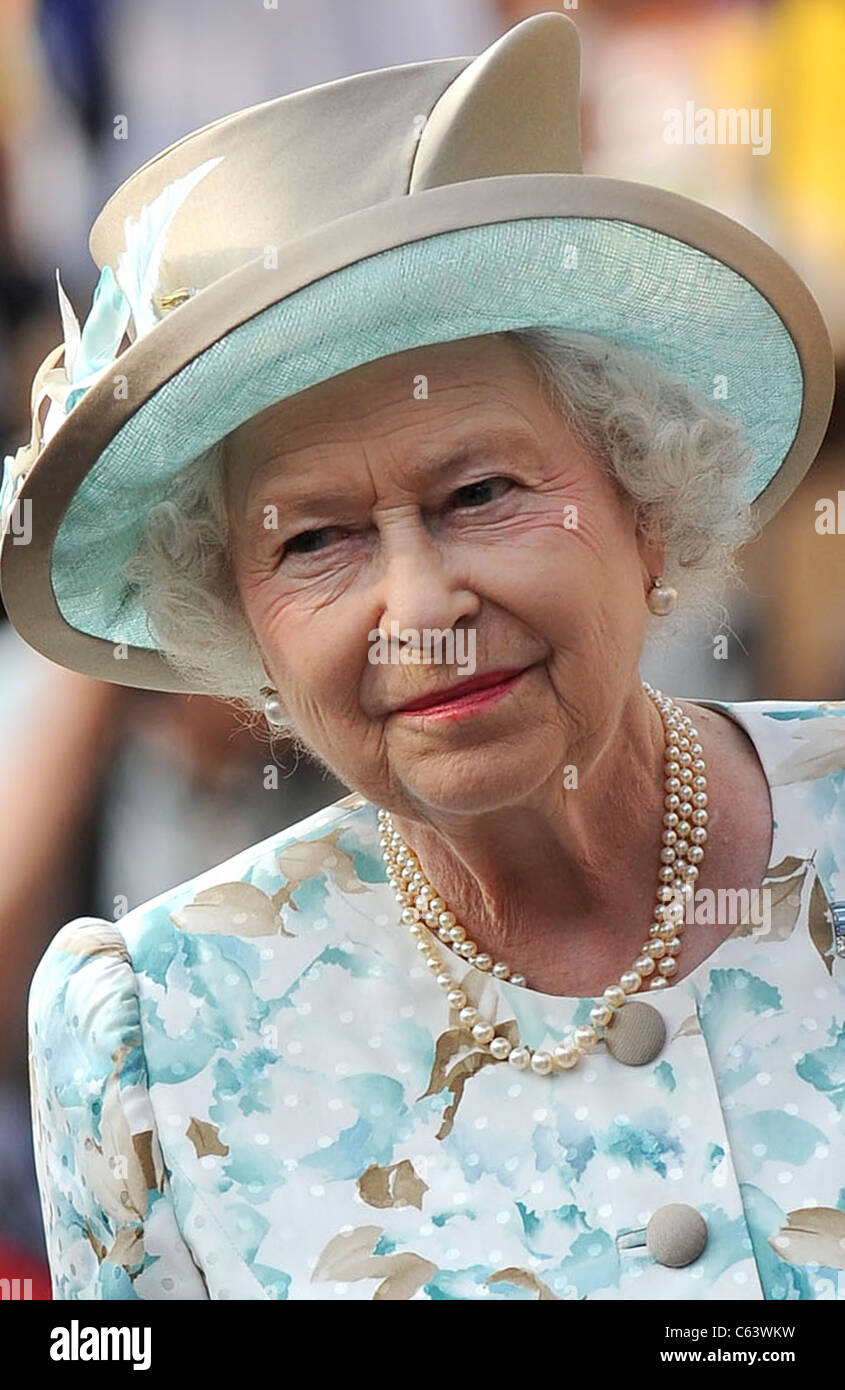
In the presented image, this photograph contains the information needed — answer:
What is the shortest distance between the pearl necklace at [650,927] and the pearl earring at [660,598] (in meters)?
0.14

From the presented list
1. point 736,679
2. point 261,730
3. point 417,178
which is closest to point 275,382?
point 417,178

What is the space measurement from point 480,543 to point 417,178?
1.02 feet

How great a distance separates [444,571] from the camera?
1.36 metres

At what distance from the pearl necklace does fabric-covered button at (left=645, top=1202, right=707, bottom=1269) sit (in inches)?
6.6

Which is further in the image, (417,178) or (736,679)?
(736,679)

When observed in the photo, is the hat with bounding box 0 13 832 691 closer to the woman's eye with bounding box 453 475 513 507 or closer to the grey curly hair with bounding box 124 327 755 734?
the grey curly hair with bounding box 124 327 755 734

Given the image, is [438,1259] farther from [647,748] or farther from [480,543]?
[480,543]

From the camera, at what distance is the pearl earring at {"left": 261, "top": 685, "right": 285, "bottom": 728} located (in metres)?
1.63

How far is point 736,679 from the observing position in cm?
271

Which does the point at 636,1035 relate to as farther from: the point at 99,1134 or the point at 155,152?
the point at 155,152

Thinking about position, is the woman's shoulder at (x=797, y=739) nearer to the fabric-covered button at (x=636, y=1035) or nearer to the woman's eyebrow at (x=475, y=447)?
the fabric-covered button at (x=636, y=1035)

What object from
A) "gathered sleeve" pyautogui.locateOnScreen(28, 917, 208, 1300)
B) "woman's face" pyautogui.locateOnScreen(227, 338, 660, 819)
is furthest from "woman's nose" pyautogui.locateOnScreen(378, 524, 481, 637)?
"gathered sleeve" pyautogui.locateOnScreen(28, 917, 208, 1300)

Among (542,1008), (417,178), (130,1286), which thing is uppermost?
(417,178)

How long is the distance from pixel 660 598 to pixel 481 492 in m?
0.26
